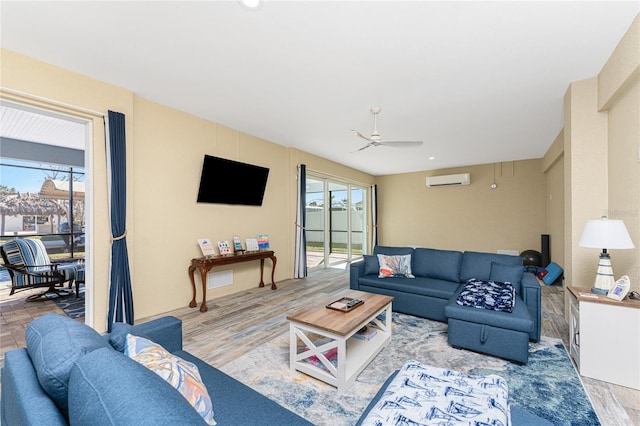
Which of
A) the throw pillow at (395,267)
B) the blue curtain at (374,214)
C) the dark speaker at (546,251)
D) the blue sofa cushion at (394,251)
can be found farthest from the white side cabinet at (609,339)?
the blue curtain at (374,214)

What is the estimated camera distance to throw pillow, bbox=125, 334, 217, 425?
1.02 m

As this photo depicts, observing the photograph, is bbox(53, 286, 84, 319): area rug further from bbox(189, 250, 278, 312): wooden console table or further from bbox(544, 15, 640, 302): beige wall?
bbox(544, 15, 640, 302): beige wall

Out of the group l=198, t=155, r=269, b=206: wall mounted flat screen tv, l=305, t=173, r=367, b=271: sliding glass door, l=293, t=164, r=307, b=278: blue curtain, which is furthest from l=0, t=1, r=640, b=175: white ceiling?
l=305, t=173, r=367, b=271: sliding glass door

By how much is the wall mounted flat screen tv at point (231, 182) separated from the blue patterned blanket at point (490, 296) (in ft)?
11.3

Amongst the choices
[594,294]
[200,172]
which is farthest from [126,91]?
[594,294]

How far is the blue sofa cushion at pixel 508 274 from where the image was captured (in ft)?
10.1

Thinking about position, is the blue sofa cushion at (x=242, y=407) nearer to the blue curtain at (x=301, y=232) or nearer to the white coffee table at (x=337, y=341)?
the white coffee table at (x=337, y=341)

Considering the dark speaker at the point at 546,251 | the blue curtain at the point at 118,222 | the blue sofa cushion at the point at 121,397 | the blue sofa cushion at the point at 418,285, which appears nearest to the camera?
the blue sofa cushion at the point at 121,397

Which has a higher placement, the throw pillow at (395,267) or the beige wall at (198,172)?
the beige wall at (198,172)

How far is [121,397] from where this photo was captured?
67cm

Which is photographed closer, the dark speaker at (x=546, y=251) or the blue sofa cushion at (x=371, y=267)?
the blue sofa cushion at (x=371, y=267)

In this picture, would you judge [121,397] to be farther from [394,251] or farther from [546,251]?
[546,251]

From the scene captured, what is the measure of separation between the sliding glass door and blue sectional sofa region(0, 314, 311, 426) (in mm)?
5208

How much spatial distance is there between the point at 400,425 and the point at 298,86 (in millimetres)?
2974
